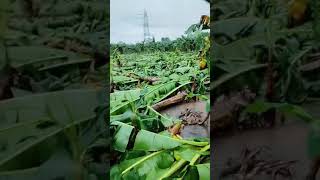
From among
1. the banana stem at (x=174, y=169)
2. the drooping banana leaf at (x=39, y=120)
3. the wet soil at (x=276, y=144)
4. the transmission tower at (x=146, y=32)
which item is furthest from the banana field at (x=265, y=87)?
the drooping banana leaf at (x=39, y=120)

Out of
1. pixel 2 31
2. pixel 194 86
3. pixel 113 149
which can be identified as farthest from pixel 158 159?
pixel 2 31

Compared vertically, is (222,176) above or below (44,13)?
below

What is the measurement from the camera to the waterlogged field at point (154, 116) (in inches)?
150

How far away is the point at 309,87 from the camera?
3617 millimetres

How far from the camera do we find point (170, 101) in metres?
3.87

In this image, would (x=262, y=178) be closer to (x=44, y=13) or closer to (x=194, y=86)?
(x=194, y=86)

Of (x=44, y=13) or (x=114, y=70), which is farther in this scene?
(x=114, y=70)

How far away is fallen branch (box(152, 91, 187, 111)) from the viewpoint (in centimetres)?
387

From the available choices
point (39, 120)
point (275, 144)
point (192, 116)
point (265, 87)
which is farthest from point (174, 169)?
point (39, 120)

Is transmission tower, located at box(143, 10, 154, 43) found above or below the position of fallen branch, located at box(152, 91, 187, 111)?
above

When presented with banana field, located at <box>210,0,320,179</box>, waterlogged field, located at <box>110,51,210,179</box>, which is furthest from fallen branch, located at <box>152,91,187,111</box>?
banana field, located at <box>210,0,320,179</box>

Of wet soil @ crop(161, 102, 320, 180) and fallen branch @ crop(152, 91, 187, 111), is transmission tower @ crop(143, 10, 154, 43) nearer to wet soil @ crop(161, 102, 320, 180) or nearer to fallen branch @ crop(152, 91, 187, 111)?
fallen branch @ crop(152, 91, 187, 111)

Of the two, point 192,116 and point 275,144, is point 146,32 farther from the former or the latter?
point 275,144

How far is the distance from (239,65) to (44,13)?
1.49 metres
